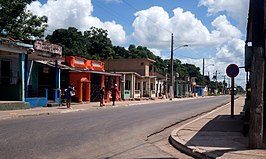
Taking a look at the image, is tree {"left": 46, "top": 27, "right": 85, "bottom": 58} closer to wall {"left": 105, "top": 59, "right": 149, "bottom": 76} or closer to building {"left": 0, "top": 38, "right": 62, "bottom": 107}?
wall {"left": 105, "top": 59, "right": 149, "bottom": 76}

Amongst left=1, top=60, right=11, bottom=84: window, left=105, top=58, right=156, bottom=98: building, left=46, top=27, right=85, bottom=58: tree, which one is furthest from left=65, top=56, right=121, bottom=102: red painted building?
left=46, top=27, right=85, bottom=58: tree

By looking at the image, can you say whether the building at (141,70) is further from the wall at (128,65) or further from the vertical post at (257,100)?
the vertical post at (257,100)

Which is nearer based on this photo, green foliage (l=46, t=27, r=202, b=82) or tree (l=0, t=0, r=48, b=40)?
tree (l=0, t=0, r=48, b=40)

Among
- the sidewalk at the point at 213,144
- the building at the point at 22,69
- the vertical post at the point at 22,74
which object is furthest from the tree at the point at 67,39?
the sidewalk at the point at 213,144

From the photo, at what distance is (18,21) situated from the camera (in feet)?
141

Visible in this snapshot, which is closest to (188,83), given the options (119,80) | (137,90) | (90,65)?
(137,90)

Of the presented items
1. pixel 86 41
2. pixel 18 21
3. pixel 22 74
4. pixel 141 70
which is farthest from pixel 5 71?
pixel 86 41

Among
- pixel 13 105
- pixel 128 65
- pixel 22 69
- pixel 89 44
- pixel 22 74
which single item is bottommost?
pixel 13 105

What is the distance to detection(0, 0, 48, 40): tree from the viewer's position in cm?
4112

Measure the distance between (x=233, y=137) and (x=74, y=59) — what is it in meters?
26.4

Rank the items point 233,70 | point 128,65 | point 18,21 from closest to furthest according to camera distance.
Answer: point 233,70 < point 18,21 < point 128,65

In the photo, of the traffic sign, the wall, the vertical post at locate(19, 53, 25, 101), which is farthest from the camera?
the wall

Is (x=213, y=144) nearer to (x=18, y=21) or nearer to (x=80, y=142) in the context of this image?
(x=80, y=142)

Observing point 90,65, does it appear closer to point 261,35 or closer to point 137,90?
point 137,90
